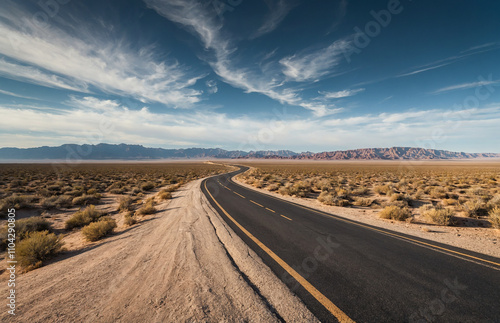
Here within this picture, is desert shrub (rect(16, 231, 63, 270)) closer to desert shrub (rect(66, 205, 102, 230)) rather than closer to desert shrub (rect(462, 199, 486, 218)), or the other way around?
desert shrub (rect(66, 205, 102, 230))

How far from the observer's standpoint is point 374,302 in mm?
3326

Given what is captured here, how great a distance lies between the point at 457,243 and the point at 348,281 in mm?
5196

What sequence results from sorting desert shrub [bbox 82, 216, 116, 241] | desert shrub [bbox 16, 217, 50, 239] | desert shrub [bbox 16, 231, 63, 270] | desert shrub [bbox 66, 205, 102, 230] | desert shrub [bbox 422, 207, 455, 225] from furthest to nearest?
desert shrub [bbox 66, 205, 102, 230] → desert shrub [bbox 422, 207, 455, 225] → desert shrub [bbox 16, 217, 50, 239] → desert shrub [bbox 82, 216, 116, 241] → desert shrub [bbox 16, 231, 63, 270]

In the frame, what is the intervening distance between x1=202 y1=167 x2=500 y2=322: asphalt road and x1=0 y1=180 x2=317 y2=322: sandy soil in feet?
1.82

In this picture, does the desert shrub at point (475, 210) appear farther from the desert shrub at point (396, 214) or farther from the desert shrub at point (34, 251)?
the desert shrub at point (34, 251)

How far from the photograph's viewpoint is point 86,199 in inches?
587

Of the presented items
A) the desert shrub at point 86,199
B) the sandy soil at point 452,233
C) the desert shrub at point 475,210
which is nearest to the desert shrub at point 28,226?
the desert shrub at point 86,199

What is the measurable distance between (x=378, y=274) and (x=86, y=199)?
1905 centimetres

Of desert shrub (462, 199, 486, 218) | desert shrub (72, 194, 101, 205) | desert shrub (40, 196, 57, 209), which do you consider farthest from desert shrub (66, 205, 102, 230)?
desert shrub (462, 199, 486, 218)

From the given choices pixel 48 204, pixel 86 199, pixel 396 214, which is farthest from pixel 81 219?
pixel 396 214

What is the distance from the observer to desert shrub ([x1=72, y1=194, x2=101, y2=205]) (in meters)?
14.0

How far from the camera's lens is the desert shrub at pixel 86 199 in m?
14.0

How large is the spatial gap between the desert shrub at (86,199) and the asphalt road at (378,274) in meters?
13.9

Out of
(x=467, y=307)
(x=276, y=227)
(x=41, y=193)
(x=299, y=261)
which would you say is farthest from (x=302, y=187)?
(x=41, y=193)
